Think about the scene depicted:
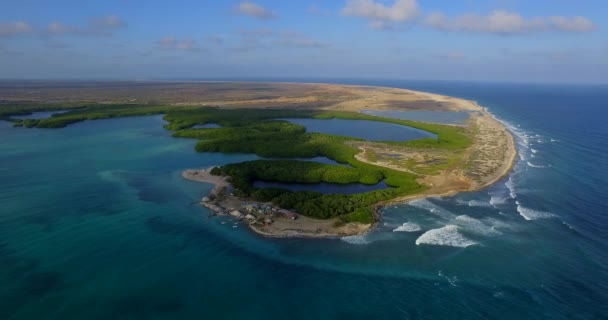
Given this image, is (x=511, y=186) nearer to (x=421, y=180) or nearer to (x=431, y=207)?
(x=421, y=180)

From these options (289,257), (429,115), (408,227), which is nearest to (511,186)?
(408,227)

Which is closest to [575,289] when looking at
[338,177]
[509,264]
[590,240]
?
[509,264]

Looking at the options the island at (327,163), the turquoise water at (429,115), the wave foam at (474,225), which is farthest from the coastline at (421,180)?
the turquoise water at (429,115)

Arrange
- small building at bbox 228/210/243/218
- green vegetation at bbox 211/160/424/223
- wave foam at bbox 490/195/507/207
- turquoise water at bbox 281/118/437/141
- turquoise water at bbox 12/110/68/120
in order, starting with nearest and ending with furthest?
small building at bbox 228/210/243/218, green vegetation at bbox 211/160/424/223, wave foam at bbox 490/195/507/207, turquoise water at bbox 281/118/437/141, turquoise water at bbox 12/110/68/120

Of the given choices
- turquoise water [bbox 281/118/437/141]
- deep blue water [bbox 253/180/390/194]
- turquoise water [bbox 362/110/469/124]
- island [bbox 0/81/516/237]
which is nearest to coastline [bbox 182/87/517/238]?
island [bbox 0/81/516/237]

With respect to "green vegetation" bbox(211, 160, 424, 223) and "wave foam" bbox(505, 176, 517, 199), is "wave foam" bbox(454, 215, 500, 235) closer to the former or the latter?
"green vegetation" bbox(211, 160, 424, 223)

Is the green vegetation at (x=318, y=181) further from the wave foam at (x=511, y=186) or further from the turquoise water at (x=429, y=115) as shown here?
the turquoise water at (x=429, y=115)
